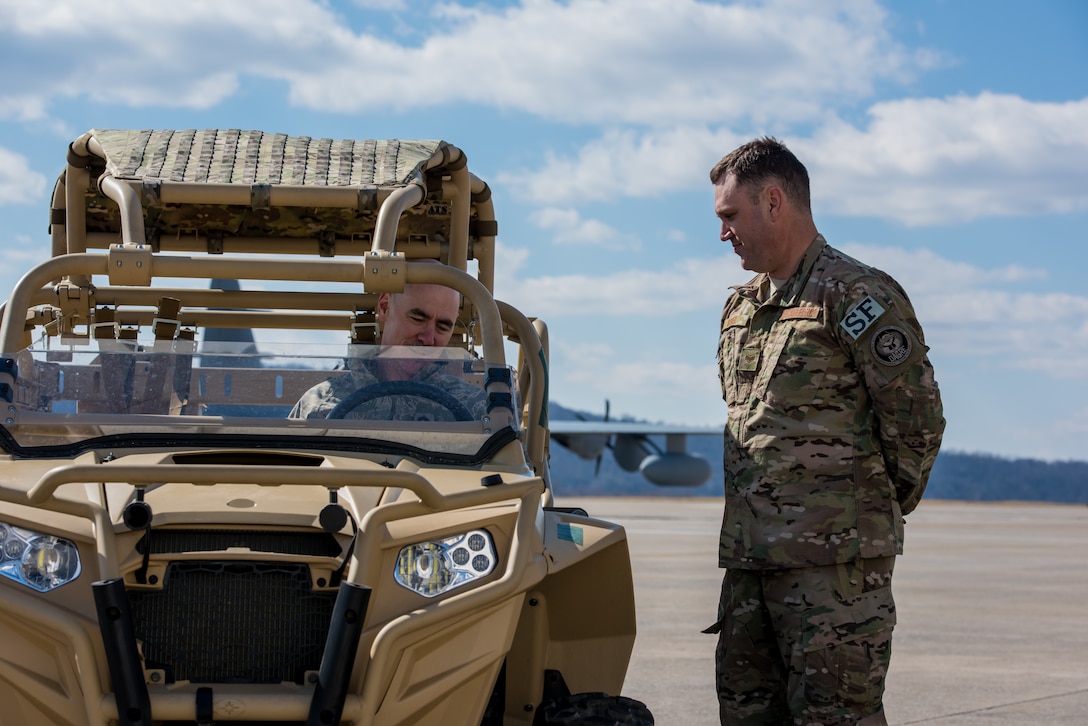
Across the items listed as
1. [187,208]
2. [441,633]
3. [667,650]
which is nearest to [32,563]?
[441,633]

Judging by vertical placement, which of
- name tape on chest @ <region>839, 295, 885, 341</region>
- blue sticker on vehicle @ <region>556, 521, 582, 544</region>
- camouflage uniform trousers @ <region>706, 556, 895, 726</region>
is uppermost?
name tape on chest @ <region>839, 295, 885, 341</region>

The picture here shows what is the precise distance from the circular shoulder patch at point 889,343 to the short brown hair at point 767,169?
56 centimetres

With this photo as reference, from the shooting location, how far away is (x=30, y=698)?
3885mm

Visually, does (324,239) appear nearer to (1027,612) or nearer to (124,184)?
(124,184)

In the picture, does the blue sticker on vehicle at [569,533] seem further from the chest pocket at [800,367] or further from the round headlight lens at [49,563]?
the round headlight lens at [49,563]

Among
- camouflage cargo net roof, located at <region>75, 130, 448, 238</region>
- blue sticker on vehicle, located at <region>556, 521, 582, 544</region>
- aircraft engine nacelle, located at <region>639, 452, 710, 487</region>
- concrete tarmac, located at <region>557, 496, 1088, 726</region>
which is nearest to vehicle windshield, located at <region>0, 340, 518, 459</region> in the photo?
blue sticker on vehicle, located at <region>556, 521, 582, 544</region>

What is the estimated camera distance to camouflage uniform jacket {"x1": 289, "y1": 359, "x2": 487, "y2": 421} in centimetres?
501

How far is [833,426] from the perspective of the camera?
4.70 m

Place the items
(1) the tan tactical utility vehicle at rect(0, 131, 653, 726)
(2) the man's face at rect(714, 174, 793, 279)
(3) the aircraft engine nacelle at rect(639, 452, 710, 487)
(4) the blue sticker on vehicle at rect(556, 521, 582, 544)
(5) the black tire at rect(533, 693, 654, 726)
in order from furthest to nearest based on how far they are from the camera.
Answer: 1. (3) the aircraft engine nacelle at rect(639, 452, 710, 487)
2. (2) the man's face at rect(714, 174, 793, 279)
3. (4) the blue sticker on vehicle at rect(556, 521, 582, 544)
4. (5) the black tire at rect(533, 693, 654, 726)
5. (1) the tan tactical utility vehicle at rect(0, 131, 653, 726)

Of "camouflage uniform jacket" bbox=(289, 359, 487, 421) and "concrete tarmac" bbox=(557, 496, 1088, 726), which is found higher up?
"camouflage uniform jacket" bbox=(289, 359, 487, 421)

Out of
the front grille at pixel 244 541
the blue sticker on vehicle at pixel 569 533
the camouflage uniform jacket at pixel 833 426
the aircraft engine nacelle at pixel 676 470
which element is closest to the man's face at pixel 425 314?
the blue sticker on vehicle at pixel 569 533

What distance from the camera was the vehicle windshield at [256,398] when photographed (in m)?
4.78

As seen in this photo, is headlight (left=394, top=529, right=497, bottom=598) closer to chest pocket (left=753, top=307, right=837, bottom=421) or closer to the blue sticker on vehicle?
the blue sticker on vehicle

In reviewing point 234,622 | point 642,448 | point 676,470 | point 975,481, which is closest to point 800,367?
point 234,622
